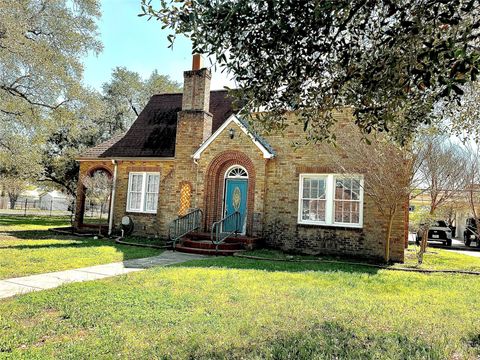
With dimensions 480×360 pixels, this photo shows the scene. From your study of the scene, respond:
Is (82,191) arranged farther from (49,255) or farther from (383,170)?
(383,170)

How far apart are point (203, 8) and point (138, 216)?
601 inches

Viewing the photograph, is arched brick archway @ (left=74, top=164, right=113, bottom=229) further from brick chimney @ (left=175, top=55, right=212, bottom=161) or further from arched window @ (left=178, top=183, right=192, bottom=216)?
arched window @ (left=178, top=183, right=192, bottom=216)

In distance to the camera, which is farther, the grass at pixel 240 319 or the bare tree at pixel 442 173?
the bare tree at pixel 442 173

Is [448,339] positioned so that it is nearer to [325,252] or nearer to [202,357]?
[202,357]

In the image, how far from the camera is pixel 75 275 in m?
8.74

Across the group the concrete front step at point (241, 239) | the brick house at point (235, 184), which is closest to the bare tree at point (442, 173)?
the brick house at point (235, 184)

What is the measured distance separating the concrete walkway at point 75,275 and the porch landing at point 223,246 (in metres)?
1.58

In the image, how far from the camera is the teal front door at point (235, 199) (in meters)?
16.0

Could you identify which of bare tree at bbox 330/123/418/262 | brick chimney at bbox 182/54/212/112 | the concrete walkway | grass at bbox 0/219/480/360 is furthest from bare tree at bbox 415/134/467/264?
the concrete walkway

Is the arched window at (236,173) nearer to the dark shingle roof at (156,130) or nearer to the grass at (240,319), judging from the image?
the dark shingle roof at (156,130)

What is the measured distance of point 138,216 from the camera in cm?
1855

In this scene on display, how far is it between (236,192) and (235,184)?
14.2 inches

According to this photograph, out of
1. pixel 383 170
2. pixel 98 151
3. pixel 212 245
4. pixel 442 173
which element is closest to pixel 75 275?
pixel 212 245

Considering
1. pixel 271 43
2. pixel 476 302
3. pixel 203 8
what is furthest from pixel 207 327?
pixel 476 302
